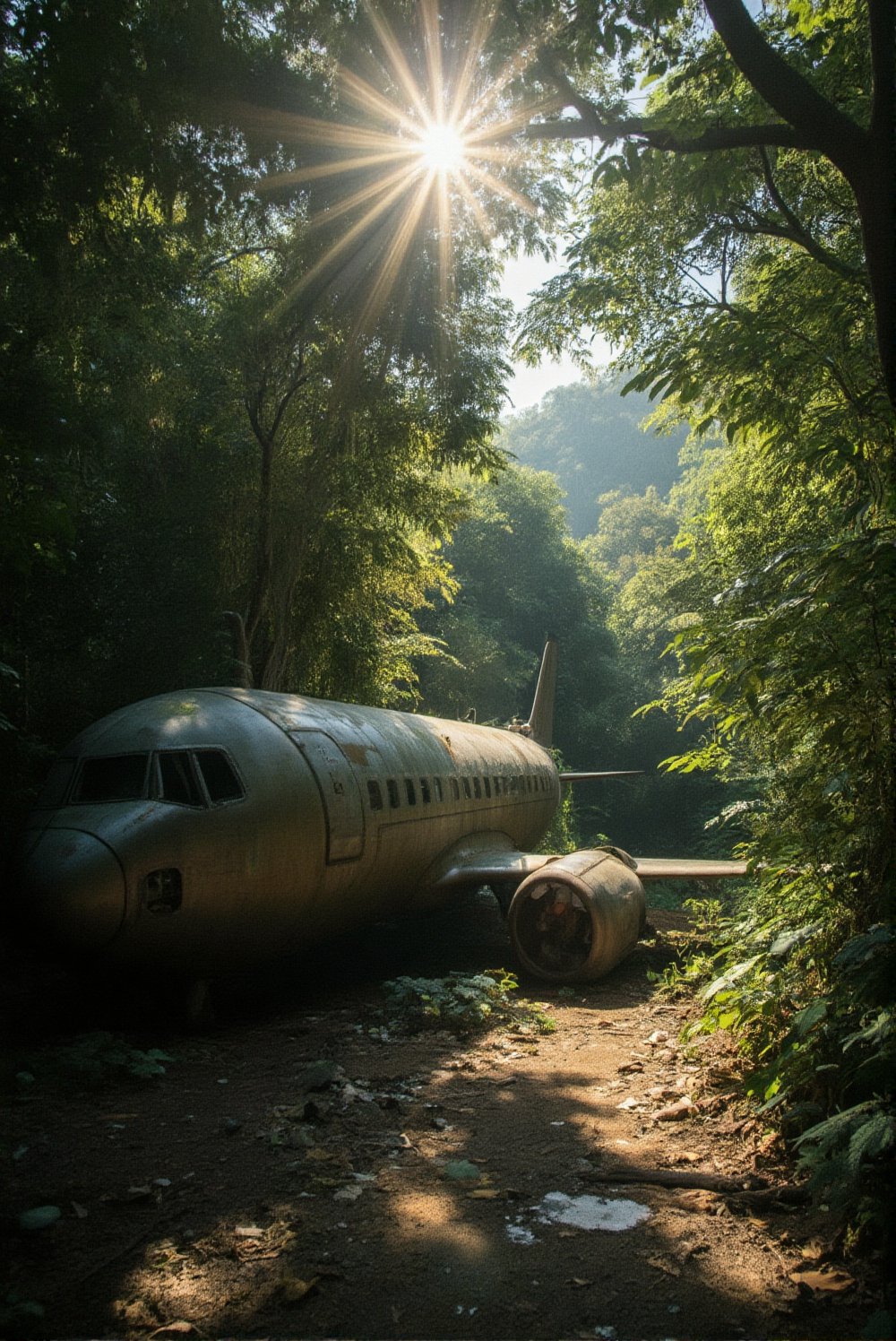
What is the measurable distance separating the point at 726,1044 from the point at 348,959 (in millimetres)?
5928

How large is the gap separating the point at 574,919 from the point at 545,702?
1057 centimetres

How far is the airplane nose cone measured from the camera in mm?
5914

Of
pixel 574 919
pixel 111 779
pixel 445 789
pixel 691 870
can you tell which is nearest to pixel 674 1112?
pixel 111 779

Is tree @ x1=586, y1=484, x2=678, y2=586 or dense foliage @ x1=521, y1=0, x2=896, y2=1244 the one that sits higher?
Result: tree @ x1=586, y1=484, x2=678, y2=586

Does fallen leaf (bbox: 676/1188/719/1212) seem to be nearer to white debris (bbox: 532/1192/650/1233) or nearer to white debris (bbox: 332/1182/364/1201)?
white debris (bbox: 532/1192/650/1233)

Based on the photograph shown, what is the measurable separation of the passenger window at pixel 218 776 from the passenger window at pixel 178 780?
0.09 m

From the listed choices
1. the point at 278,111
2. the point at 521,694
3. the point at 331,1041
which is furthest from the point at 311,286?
the point at 521,694

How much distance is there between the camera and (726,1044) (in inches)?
224

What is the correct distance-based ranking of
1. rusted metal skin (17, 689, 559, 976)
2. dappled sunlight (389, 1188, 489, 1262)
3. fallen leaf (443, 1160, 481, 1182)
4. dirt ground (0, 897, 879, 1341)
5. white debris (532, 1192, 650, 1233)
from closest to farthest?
dirt ground (0, 897, 879, 1341) < dappled sunlight (389, 1188, 489, 1262) < white debris (532, 1192, 650, 1233) < fallen leaf (443, 1160, 481, 1182) < rusted metal skin (17, 689, 559, 976)

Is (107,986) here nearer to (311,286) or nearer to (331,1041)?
(331,1041)

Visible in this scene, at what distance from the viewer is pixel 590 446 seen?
136500 mm

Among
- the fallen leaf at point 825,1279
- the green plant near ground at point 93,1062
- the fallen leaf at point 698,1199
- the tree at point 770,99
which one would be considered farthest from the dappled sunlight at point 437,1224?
the tree at point 770,99

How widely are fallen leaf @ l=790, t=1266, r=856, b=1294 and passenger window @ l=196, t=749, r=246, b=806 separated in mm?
5074

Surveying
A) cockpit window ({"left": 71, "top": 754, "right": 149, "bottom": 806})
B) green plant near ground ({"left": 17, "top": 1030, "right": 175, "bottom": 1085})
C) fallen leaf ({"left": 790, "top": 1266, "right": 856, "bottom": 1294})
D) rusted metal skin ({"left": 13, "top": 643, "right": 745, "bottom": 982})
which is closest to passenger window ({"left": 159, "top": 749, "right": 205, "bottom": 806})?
rusted metal skin ({"left": 13, "top": 643, "right": 745, "bottom": 982})
